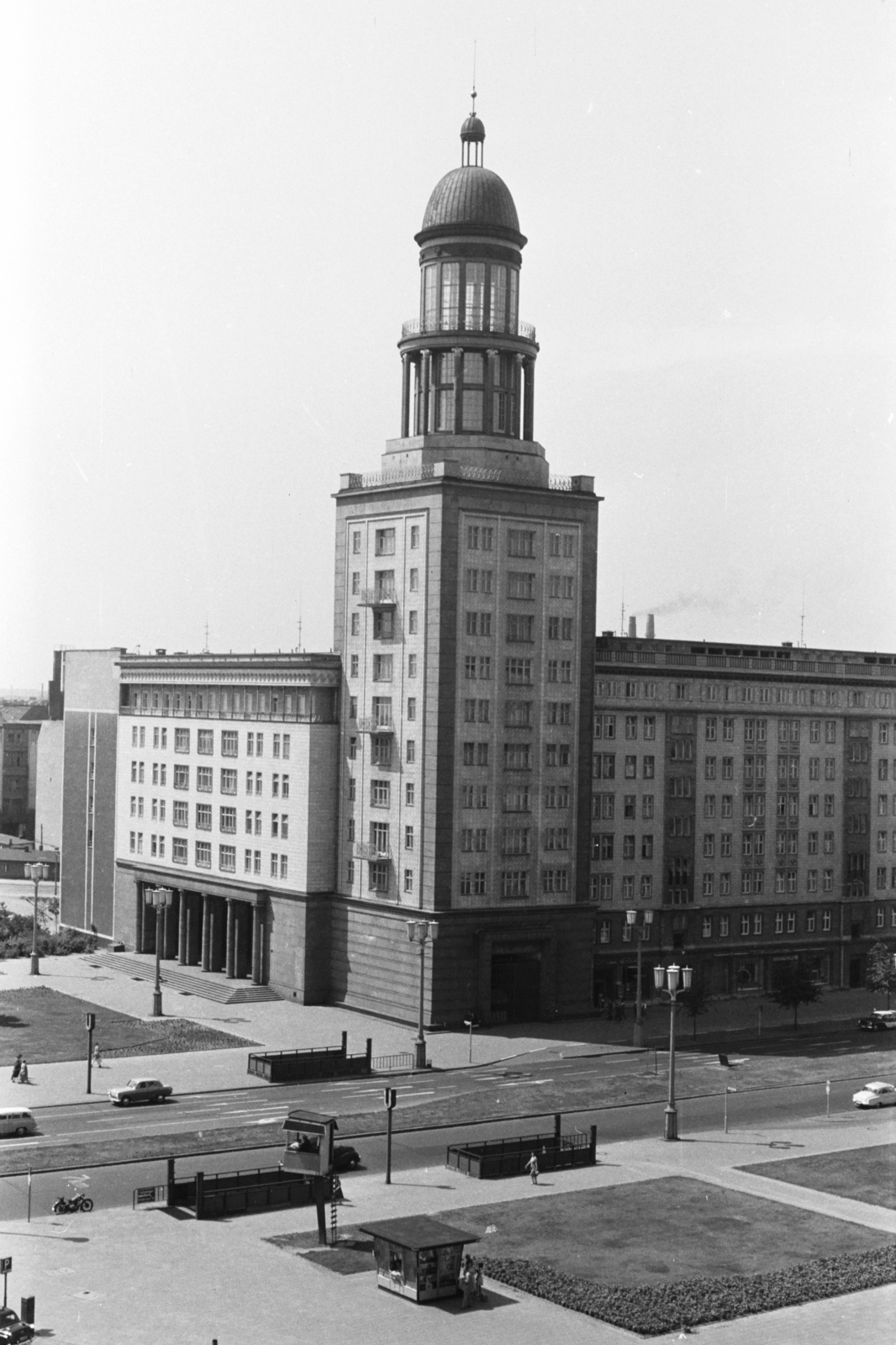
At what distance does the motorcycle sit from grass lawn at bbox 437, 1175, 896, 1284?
38.4ft

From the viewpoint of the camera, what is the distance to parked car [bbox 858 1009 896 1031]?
100 m

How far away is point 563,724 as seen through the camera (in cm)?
10175

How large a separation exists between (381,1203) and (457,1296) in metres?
9.49

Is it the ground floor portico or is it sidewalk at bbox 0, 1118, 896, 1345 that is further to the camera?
the ground floor portico

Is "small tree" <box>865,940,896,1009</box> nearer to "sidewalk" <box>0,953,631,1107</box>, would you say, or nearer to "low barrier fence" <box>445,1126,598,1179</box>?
"sidewalk" <box>0,953,631,1107</box>

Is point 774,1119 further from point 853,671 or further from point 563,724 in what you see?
point 853,671

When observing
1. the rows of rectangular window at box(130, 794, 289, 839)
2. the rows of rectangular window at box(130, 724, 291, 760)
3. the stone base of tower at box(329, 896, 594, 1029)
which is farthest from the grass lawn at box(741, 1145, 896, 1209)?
the rows of rectangular window at box(130, 724, 291, 760)

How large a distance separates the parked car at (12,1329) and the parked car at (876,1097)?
4445 centimetres

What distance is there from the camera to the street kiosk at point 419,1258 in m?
49.0

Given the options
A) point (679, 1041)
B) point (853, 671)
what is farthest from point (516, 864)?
point (853, 671)

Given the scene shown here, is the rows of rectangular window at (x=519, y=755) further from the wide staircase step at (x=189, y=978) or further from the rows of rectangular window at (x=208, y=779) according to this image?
the wide staircase step at (x=189, y=978)

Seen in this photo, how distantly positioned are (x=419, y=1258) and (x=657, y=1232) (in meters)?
10.8

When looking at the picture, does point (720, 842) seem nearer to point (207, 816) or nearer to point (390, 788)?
point (390, 788)

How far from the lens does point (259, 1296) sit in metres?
48.6
